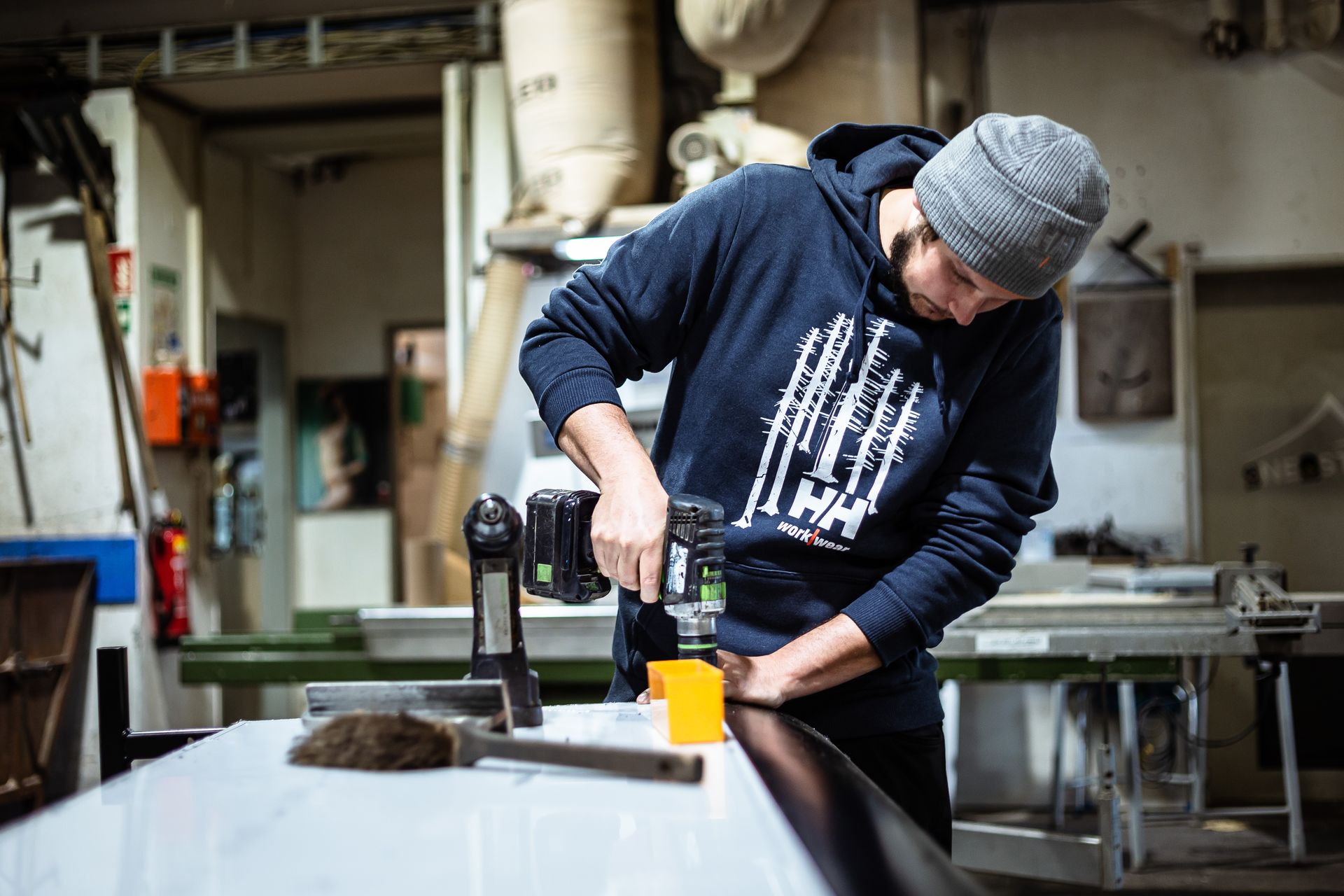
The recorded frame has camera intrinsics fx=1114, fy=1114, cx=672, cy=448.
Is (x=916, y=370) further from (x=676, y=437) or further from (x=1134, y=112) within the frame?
(x=1134, y=112)

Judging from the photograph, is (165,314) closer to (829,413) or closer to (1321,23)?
(829,413)

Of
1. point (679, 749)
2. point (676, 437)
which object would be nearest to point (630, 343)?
point (676, 437)

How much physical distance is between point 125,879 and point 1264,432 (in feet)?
14.2

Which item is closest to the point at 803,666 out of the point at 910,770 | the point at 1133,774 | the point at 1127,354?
the point at 910,770

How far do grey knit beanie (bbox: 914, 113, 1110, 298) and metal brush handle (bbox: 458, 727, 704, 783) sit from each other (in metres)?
0.63

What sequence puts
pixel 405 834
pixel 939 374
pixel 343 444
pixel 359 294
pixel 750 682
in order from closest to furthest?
pixel 405 834 → pixel 750 682 → pixel 939 374 → pixel 343 444 → pixel 359 294

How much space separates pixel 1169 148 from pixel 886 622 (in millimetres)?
3403

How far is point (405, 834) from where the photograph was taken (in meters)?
0.77

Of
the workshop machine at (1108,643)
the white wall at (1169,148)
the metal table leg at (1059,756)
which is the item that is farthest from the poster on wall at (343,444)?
the workshop machine at (1108,643)

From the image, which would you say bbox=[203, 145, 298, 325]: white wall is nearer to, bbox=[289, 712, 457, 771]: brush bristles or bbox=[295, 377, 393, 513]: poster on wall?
bbox=[295, 377, 393, 513]: poster on wall

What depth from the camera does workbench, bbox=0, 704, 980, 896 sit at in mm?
684

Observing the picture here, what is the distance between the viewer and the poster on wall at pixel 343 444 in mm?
5797

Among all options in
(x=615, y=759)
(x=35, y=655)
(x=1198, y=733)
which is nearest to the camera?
(x=615, y=759)

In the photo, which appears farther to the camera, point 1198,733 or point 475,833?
point 1198,733
